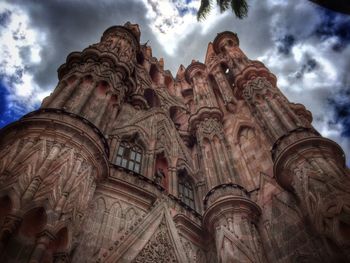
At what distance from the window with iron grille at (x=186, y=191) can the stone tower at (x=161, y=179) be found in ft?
0.23

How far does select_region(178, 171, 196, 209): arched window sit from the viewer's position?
15.6 m

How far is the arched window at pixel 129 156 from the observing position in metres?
15.0

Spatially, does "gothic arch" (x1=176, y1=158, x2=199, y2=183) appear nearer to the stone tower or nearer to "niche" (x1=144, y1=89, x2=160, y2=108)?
the stone tower

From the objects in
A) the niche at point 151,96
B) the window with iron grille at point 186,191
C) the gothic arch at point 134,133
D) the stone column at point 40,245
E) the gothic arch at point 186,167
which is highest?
the niche at point 151,96

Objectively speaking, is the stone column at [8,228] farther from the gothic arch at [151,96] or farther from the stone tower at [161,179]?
the gothic arch at [151,96]

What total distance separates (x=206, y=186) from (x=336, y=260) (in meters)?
7.88

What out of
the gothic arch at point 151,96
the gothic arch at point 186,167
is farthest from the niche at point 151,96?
the gothic arch at point 186,167

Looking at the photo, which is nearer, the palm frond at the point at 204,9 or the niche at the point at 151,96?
the palm frond at the point at 204,9

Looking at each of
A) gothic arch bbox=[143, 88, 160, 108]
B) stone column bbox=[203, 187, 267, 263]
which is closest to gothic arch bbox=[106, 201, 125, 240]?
stone column bbox=[203, 187, 267, 263]

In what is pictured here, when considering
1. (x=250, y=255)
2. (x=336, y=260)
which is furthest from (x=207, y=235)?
(x=336, y=260)

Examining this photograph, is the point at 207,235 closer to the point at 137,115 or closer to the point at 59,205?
the point at 59,205

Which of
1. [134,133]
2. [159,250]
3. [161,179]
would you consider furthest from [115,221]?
[134,133]

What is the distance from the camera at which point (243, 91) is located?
18.5m

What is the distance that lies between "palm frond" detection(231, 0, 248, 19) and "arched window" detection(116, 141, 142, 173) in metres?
7.80
